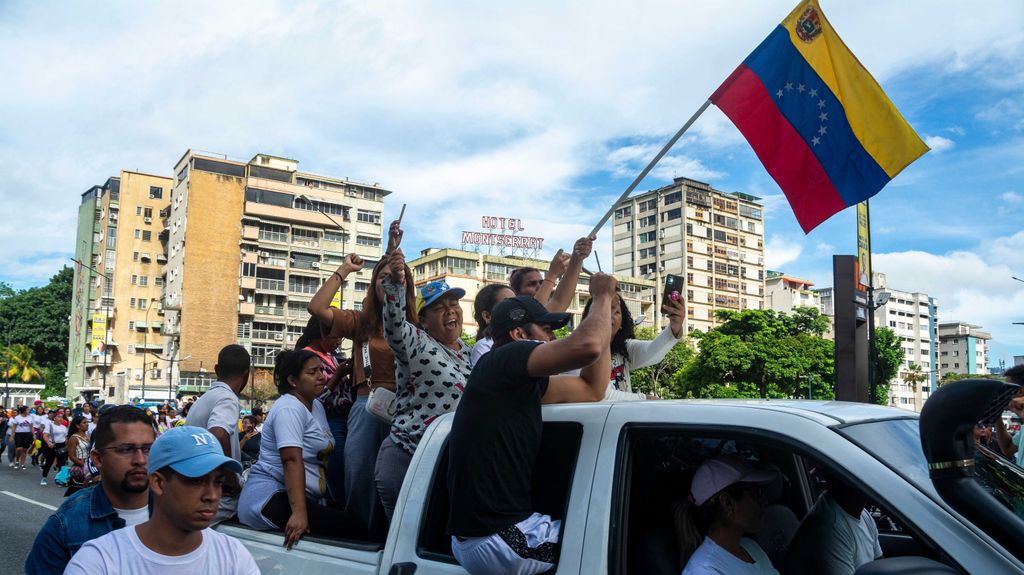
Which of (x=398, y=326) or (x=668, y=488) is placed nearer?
(x=668, y=488)

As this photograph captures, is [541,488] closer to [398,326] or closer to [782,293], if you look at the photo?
[398,326]

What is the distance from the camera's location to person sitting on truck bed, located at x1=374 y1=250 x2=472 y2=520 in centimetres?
359

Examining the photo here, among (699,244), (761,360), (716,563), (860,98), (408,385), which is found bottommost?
(716,563)

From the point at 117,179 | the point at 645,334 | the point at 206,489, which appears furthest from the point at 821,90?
the point at 117,179

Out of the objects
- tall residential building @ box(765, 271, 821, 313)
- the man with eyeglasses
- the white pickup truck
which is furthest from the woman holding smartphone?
tall residential building @ box(765, 271, 821, 313)

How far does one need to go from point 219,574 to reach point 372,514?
1352 millimetres

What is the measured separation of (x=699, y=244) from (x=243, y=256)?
178 feet

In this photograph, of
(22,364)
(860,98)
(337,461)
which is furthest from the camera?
(22,364)

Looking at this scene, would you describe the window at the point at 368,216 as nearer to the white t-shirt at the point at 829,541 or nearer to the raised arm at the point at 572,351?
the raised arm at the point at 572,351

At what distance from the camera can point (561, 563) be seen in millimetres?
2504

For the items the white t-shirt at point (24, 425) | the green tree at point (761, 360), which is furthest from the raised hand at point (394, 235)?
the green tree at point (761, 360)

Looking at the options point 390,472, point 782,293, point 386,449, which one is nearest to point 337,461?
point 386,449

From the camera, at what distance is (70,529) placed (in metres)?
2.87

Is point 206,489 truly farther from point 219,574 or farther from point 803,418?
point 803,418
